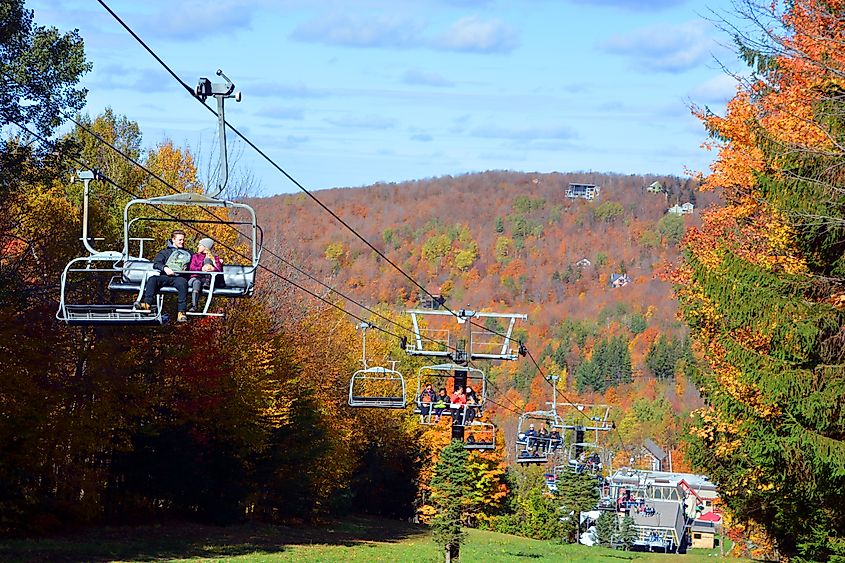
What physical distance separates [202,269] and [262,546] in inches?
1227

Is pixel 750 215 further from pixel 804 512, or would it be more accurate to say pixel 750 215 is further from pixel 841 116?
pixel 841 116

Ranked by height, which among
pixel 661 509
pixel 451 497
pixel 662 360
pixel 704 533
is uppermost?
pixel 662 360

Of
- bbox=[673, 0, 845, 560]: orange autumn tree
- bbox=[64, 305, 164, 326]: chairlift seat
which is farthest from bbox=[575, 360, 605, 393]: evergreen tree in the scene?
bbox=[64, 305, 164, 326]: chairlift seat

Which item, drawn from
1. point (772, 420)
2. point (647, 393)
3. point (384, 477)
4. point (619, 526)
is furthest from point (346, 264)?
point (772, 420)

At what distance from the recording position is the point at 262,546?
45.8 meters

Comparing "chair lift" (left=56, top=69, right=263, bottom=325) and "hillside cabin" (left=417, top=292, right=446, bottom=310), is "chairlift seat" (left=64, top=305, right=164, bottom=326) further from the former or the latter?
"hillside cabin" (left=417, top=292, right=446, bottom=310)

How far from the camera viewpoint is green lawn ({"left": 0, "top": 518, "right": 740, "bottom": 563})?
36.3 metres

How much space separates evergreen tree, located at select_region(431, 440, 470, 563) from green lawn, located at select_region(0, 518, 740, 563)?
241 cm

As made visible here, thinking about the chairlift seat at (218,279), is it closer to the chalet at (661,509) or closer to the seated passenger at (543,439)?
the seated passenger at (543,439)

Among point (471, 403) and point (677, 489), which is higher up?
point (471, 403)

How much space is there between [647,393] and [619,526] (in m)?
78.2

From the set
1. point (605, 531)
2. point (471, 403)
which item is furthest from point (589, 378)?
point (471, 403)

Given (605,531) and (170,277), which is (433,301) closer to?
(170,277)

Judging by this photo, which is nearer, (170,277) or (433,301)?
(170,277)
